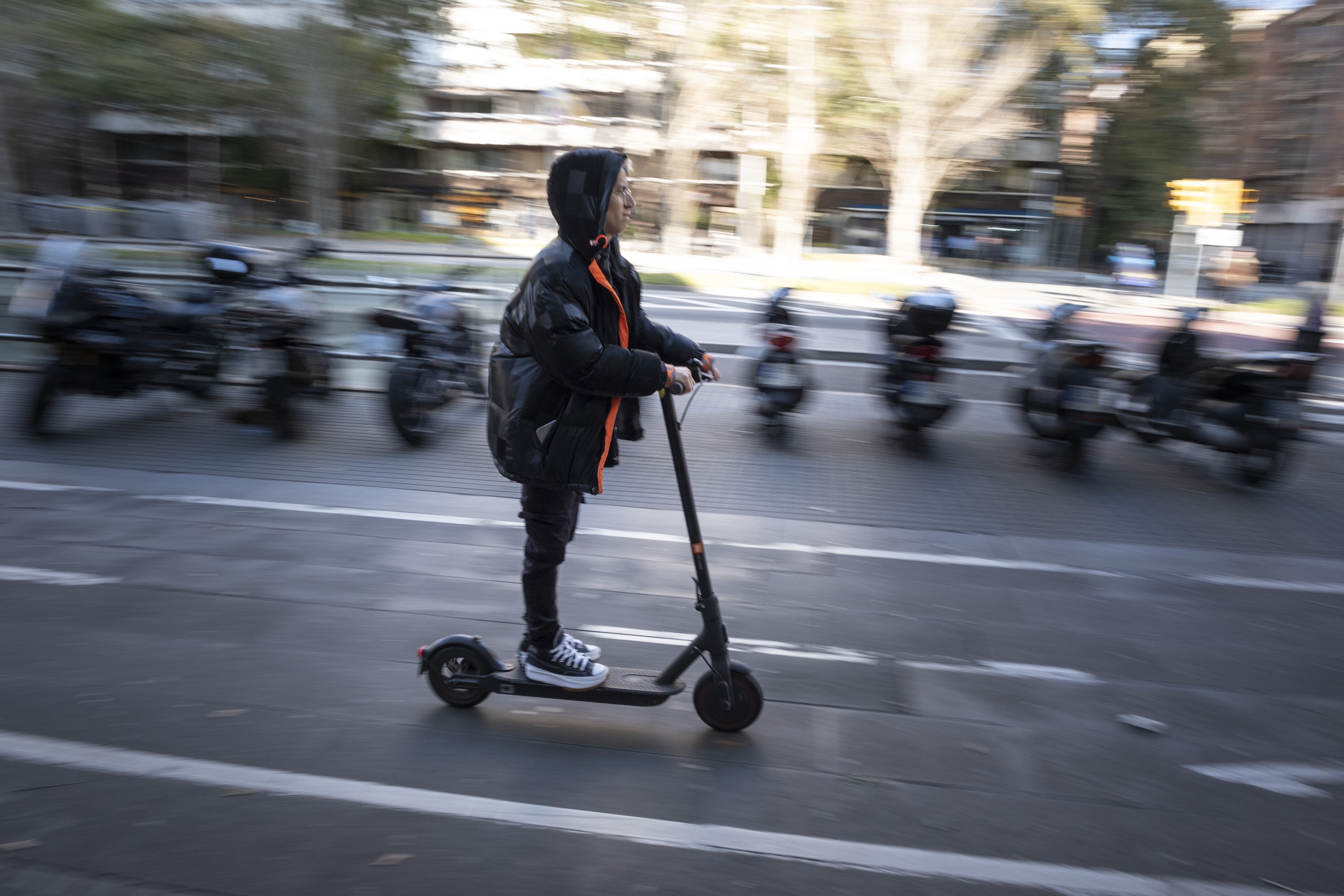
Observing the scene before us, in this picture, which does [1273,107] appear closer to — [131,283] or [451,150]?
[451,150]

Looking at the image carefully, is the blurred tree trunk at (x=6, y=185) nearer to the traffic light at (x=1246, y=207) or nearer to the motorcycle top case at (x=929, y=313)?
A: the motorcycle top case at (x=929, y=313)

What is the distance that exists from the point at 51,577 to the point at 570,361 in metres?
3.26

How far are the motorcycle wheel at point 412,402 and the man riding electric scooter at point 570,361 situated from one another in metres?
4.29

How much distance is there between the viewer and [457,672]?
11.5 feet

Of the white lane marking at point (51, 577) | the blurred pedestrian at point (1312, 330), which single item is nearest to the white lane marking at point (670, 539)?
the white lane marking at point (51, 577)

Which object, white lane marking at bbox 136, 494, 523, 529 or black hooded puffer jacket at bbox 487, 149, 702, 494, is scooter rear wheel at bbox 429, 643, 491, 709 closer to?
black hooded puffer jacket at bbox 487, 149, 702, 494

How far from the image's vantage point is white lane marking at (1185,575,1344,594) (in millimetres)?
5164

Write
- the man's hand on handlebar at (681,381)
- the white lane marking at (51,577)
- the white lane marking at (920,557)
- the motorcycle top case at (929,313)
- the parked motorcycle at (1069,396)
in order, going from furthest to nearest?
the motorcycle top case at (929,313) < the parked motorcycle at (1069,396) < the white lane marking at (920,557) < the white lane marking at (51,577) < the man's hand on handlebar at (681,381)

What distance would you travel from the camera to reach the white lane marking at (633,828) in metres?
2.72

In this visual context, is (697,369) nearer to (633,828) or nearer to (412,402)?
(633,828)

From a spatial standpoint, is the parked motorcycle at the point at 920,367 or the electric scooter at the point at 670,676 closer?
the electric scooter at the point at 670,676

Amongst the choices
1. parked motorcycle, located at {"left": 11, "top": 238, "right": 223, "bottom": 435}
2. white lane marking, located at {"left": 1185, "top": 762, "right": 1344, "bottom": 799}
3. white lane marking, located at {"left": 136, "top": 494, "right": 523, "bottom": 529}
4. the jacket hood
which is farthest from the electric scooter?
parked motorcycle, located at {"left": 11, "top": 238, "right": 223, "bottom": 435}

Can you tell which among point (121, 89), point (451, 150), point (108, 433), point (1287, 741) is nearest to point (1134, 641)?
point (1287, 741)

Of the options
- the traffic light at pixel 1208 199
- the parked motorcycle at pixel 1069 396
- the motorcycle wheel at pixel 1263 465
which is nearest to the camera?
the motorcycle wheel at pixel 1263 465
